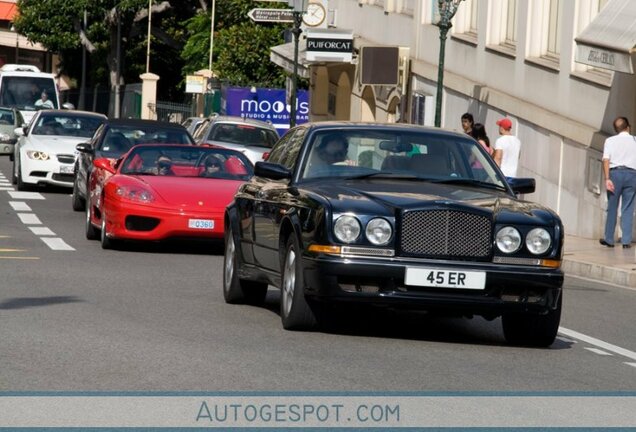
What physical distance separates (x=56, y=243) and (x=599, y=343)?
9.53 meters

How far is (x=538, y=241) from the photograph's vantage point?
1141 centimetres

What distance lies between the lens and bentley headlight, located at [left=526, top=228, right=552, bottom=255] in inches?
448

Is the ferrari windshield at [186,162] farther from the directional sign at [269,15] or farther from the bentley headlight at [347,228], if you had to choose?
the directional sign at [269,15]

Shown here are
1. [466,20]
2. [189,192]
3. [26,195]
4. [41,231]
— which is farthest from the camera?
[466,20]

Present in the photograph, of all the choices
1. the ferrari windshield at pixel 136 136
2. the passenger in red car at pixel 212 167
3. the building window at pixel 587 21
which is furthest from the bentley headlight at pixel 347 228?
the building window at pixel 587 21

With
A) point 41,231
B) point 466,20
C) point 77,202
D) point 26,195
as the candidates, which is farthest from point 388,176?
point 466,20

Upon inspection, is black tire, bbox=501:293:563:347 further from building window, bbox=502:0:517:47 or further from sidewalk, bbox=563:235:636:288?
building window, bbox=502:0:517:47

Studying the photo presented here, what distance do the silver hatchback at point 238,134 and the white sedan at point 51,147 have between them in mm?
2791

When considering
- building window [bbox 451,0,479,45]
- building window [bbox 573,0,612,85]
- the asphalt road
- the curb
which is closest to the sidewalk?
the curb

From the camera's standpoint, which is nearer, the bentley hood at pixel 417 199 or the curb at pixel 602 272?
the bentley hood at pixel 417 199

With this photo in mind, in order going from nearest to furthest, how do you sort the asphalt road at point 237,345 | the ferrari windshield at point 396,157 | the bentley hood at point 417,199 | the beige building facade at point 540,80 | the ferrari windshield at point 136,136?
the asphalt road at point 237,345 → the bentley hood at point 417,199 → the ferrari windshield at point 396,157 → the beige building facade at point 540,80 → the ferrari windshield at point 136,136

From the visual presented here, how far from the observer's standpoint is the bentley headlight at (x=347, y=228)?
36.8 feet

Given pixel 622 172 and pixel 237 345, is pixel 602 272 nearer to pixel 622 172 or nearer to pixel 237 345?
pixel 622 172

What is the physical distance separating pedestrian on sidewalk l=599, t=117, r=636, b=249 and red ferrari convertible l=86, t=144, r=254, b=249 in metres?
5.22
